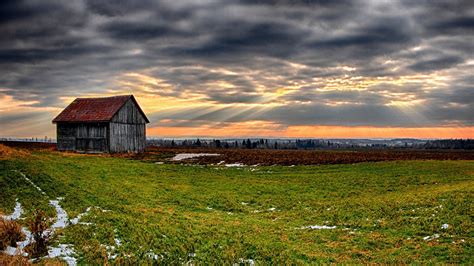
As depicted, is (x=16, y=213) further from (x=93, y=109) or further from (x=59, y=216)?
(x=93, y=109)

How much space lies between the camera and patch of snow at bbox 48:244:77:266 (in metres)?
11.5

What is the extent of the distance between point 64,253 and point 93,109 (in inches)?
2351

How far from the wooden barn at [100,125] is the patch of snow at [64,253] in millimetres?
53427

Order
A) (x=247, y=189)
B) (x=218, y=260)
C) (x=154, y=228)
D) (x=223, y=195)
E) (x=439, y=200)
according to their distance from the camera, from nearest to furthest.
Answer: (x=218, y=260) → (x=154, y=228) → (x=439, y=200) → (x=223, y=195) → (x=247, y=189)

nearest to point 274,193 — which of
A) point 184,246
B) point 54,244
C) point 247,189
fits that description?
point 247,189

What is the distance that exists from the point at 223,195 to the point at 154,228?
10882 mm

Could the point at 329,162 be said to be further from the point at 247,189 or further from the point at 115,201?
the point at 115,201

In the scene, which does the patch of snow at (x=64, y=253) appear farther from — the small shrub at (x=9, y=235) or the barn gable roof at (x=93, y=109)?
the barn gable roof at (x=93, y=109)

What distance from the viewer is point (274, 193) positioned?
2741cm

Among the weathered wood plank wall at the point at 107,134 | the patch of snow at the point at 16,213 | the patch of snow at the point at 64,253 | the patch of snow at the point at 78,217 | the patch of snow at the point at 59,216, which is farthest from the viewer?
the weathered wood plank wall at the point at 107,134

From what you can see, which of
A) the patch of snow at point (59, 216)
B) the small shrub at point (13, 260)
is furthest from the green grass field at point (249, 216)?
the small shrub at point (13, 260)

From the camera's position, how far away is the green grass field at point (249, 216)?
12750mm

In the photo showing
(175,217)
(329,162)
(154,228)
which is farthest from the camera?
(329,162)

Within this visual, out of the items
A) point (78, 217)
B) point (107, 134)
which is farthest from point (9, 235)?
point (107, 134)
